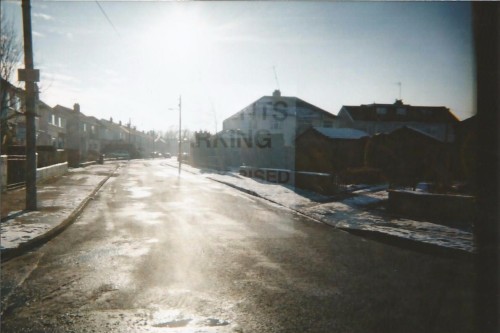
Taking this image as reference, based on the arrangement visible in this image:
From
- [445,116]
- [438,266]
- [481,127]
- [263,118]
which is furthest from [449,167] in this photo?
[445,116]

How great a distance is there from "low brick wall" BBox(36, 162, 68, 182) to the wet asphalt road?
12332 mm

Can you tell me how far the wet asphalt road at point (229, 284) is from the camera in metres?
3.82

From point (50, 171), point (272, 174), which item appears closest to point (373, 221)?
point (272, 174)

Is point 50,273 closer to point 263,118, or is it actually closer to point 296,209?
point 296,209

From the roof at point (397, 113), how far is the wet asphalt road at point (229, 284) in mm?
43440

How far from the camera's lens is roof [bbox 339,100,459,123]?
4841 centimetres

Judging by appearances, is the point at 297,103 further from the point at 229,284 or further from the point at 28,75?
the point at 229,284

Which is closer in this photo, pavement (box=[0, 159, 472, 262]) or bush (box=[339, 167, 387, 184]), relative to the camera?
pavement (box=[0, 159, 472, 262])

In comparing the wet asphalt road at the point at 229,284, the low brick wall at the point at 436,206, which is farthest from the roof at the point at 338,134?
the wet asphalt road at the point at 229,284

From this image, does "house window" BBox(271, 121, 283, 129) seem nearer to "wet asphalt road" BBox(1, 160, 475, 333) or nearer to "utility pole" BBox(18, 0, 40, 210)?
"utility pole" BBox(18, 0, 40, 210)

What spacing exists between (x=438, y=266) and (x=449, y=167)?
61.3 feet

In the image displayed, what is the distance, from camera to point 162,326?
370 cm

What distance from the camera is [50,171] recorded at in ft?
68.9

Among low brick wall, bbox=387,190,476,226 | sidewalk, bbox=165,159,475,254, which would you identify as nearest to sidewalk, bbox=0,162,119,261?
sidewalk, bbox=165,159,475,254
